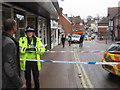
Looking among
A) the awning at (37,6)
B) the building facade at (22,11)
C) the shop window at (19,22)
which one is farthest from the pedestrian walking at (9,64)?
the shop window at (19,22)

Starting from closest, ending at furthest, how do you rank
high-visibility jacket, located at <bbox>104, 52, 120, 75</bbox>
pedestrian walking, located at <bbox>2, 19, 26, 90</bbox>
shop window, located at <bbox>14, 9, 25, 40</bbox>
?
pedestrian walking, located at <bbox>2, 19, 26, 90</bbox> → high-visibility jacket, located at <bbox>104, 52, 120, 75</bbox> → shop window, located at <bbox>14, 9, 25, 40</bbox>

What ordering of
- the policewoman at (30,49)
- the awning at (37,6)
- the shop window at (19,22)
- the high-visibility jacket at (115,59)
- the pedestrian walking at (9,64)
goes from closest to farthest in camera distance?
the pedestrian walking at (9,64) → the policewoman at (30,49) → the high-visibility jacket at (115,59) → the awning at (37,6) → the shop window at (19,22)

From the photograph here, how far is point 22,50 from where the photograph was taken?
14.9ft

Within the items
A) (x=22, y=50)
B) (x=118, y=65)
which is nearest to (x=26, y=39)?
(x=22, y=50)

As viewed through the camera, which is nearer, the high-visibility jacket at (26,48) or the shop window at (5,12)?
the high-visibility jacket at (26,48)

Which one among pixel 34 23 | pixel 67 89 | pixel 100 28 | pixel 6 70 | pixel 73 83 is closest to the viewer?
pixel 6 70

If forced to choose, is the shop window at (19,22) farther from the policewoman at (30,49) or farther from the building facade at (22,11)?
the policewoman at (30,49)

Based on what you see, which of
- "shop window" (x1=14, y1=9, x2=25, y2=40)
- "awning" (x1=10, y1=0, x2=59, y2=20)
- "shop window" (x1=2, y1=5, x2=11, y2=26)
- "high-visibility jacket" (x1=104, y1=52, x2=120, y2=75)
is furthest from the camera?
"shop window" (x1=14, y1=9, x2=25, y2=40)

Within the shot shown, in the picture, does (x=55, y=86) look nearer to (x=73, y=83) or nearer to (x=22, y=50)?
(x=73, y=83)

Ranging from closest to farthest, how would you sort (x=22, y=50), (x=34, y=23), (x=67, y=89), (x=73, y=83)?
(x=22, y=50) < (x=67, y=89) < (x=73, y=83) < (x=34, y=23)

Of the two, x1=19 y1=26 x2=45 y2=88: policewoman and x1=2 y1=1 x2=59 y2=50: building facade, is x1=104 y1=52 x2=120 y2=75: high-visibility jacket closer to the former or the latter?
x1=19 y1=26 x2=45 y2=88: policewoman

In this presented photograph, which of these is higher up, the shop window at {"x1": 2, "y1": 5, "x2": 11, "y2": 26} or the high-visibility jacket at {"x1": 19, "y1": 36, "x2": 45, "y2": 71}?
the shop window at {"x1": 2, "y1": 5, "x2": 11, "y2": 26}

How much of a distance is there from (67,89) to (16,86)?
9.74ft

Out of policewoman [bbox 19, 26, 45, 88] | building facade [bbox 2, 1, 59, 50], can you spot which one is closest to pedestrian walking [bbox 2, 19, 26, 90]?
policewoman [bbox 19, 26, 45, 88]
